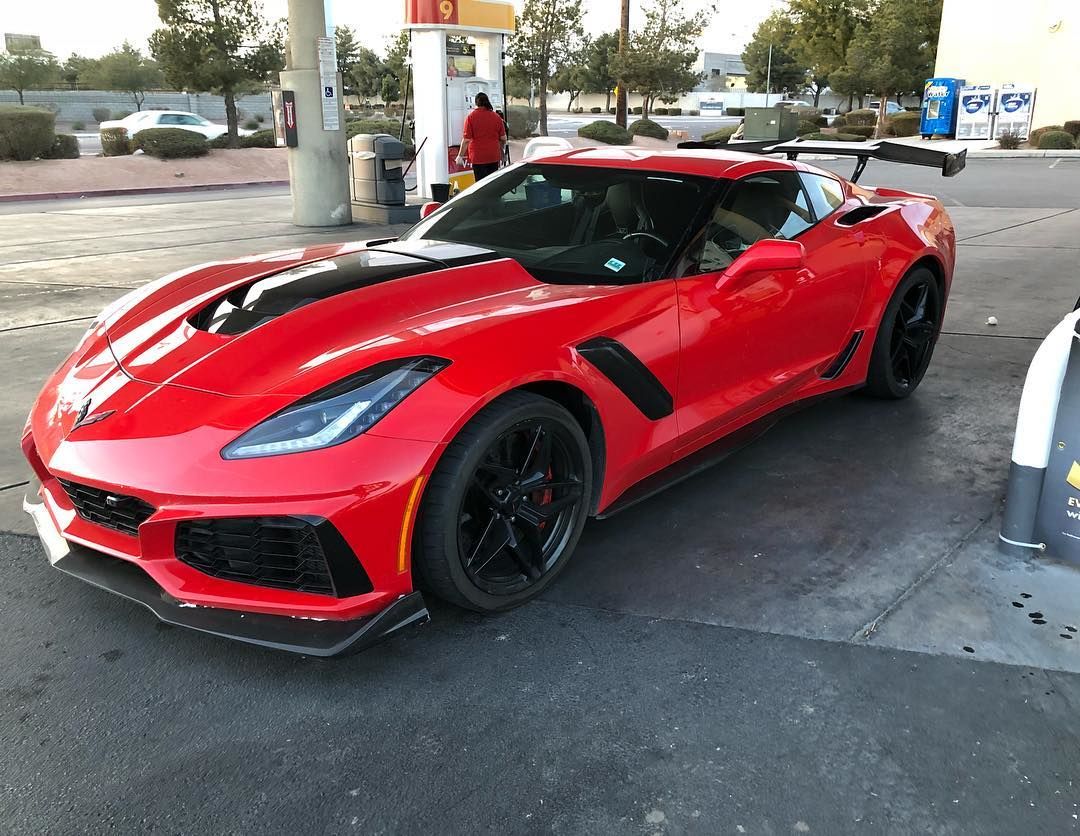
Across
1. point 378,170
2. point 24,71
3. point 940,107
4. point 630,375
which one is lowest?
point 630,375

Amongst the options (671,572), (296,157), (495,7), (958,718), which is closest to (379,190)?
(296,157)

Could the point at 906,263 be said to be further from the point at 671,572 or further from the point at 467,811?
the point at 467,811

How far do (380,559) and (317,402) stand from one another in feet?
1.47

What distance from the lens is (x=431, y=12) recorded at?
13922 mm

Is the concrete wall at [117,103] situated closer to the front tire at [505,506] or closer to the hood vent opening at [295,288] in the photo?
the hood vent opening at [295,288]

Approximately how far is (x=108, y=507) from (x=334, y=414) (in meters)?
0.69

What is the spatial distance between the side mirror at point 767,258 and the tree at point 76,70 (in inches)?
2508

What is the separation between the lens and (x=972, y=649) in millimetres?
2666

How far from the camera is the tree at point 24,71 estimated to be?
46562 millimetres

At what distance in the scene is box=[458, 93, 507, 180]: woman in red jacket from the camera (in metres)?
12.0

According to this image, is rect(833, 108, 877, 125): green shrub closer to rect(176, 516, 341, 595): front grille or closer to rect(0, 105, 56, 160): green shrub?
rect(0, 105, 56, 160): green shrub

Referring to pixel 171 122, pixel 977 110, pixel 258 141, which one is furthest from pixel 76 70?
pixel 977 110

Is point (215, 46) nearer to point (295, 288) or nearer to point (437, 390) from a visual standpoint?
point (295, 288)

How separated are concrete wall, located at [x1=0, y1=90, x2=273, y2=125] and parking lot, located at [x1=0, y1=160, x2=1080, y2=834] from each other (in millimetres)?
46899
